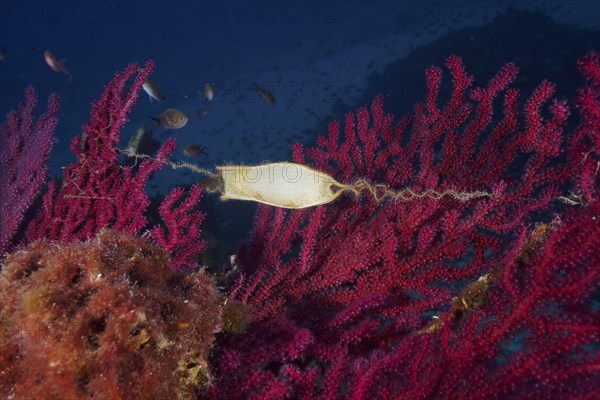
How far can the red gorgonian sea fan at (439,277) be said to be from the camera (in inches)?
60.7

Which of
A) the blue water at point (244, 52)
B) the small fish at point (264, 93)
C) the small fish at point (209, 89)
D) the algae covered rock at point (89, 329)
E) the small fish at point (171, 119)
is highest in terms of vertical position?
the blue water at point (244, 52)

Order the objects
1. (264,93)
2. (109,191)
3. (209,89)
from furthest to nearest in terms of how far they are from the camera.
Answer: (209,89) < (264,93) < (109,191)

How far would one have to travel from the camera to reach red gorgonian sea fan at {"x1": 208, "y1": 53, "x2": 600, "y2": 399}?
1542 millimetres

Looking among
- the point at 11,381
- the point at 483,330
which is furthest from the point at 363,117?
the point at 11,381

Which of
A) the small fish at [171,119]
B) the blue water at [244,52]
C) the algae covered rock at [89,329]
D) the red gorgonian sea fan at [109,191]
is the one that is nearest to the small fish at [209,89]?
the small fish at [171,119]

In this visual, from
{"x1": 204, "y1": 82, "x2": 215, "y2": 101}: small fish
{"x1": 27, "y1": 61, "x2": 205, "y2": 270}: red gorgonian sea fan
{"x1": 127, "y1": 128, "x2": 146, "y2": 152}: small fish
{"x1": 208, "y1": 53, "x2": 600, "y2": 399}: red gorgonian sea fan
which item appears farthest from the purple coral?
{"x1": 204, "y1": 82, "x2": 215, "y2": 101}: small fish

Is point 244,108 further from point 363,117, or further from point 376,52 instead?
point 363,117

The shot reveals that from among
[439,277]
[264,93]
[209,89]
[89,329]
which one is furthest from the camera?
[209,89]

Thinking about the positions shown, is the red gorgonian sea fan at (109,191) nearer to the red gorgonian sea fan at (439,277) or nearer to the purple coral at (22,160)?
the purple coral at (22,160)

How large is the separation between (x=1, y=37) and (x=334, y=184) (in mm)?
68892

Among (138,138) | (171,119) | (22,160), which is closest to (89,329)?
(22,160)

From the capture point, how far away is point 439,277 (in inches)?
98.0

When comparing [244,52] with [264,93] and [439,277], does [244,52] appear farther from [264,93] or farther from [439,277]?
[439,277]

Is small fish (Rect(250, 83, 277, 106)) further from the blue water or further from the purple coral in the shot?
the blue water
